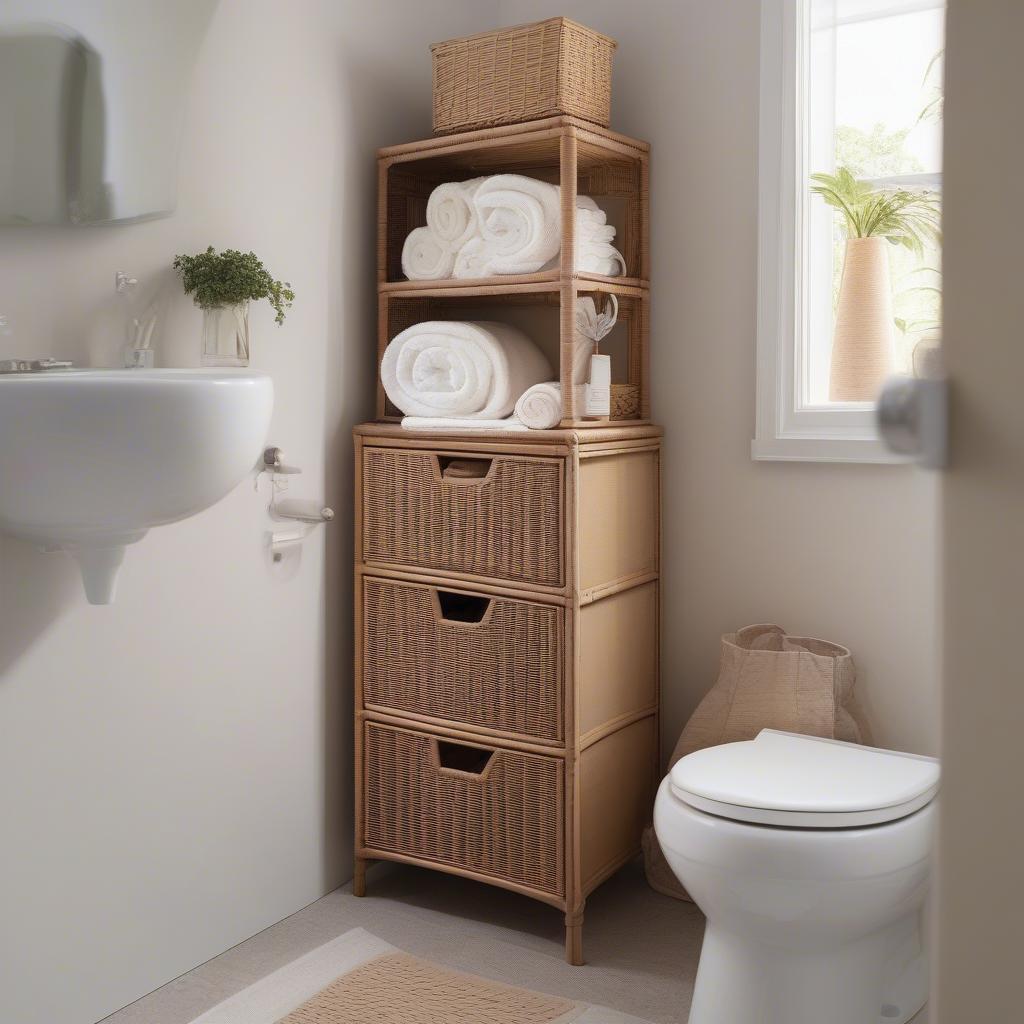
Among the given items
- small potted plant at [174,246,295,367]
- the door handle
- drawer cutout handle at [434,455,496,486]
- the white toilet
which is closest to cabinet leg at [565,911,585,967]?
the white toilet

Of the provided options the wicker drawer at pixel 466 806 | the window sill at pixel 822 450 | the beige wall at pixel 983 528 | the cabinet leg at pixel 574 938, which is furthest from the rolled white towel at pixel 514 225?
the beige wall at pixel 983 528

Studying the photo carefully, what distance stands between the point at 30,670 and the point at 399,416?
0.90 metres

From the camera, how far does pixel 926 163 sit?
2.14 metres

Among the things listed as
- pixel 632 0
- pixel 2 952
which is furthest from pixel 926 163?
pixel 2 952

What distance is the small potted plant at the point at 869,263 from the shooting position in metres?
2.15

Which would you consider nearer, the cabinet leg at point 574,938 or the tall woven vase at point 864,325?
the cabinet leg at point 574,938

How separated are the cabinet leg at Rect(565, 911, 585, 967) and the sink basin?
1.02 m

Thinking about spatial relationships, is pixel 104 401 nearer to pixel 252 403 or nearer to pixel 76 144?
pixel 252 403

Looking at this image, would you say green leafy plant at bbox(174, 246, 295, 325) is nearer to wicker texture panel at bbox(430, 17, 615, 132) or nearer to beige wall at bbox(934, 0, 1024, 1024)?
wicker texture panel at bbox(430, 17, 615, 132)

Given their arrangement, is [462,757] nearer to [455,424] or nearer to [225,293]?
[455,424]

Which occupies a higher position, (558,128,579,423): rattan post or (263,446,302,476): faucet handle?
(558,128,579,423): rattan post

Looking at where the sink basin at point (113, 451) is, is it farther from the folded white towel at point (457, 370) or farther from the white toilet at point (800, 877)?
the white toilet at point (800, 877)

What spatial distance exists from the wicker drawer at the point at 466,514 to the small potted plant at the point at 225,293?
409mm

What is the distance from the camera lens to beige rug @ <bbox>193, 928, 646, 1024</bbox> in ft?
5.86
